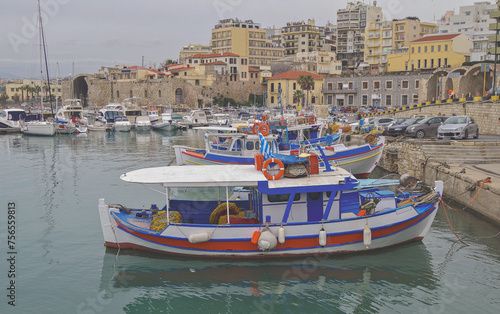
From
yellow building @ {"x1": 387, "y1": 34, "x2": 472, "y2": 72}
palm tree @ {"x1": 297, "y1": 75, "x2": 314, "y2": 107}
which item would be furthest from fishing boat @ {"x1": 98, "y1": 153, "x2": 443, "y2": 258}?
palm tree @ {"x1": 297, "y1": 75, "x2": 314, "y2": 107}

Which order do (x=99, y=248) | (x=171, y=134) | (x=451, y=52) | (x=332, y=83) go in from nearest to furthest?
(x=99, y=248), (x=171, y=134), (x=451, y=52), (x=332, y=83)

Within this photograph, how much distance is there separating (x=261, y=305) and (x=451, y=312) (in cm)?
405

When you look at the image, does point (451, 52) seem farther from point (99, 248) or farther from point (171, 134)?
point (99, 248)

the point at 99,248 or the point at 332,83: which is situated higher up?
the point at 332,83

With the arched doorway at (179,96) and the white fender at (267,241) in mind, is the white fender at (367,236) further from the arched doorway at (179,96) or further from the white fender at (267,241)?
the arched doorway at (179,96)

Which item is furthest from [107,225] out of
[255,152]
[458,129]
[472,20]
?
[472,20]

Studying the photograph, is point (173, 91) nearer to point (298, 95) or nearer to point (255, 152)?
point (298, 95)

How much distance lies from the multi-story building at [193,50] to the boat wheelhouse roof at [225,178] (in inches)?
3802

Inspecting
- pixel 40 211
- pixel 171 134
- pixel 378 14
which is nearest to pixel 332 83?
pixel 171 134

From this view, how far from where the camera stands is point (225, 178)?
12.2m

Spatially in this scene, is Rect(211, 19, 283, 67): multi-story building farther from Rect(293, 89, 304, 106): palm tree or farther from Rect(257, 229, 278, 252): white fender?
Rect(257, 229, 278, 252): white fender

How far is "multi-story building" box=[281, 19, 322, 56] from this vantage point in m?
93.6

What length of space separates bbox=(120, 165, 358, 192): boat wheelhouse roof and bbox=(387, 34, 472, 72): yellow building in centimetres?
5165

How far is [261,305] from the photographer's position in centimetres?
1050
